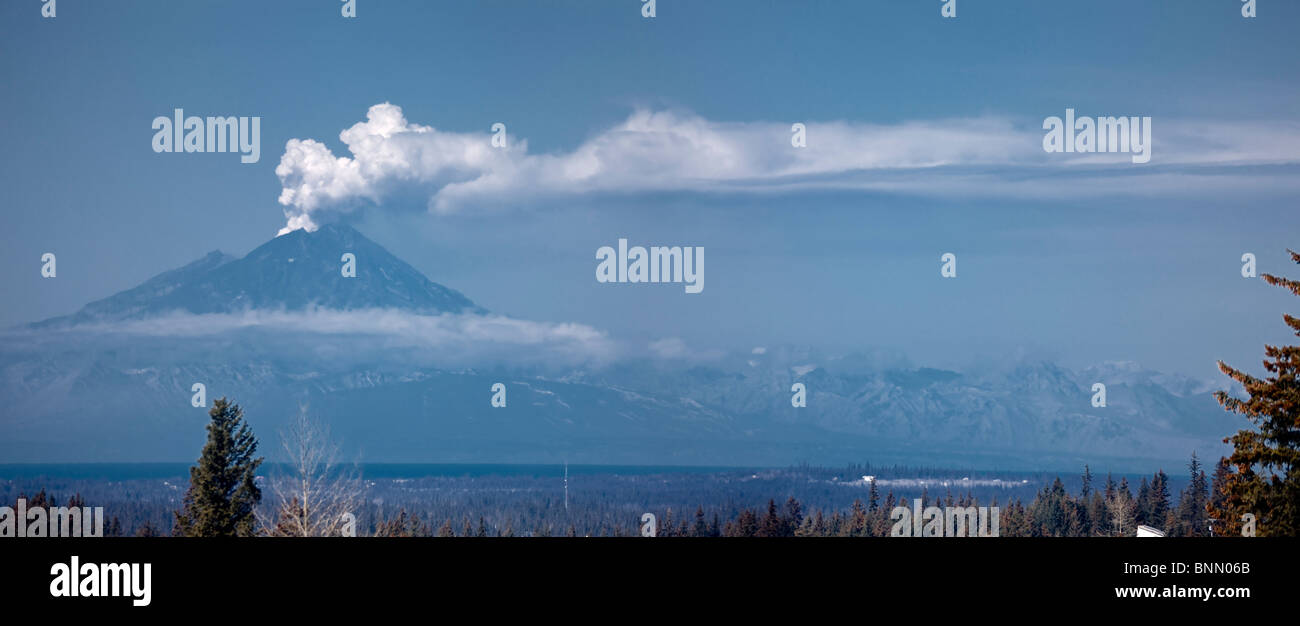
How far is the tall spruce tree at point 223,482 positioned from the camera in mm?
53719

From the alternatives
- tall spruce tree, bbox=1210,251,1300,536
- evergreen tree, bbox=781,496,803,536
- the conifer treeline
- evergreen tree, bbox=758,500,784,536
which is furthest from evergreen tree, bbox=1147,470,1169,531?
tall spruce tree, bbox=1210,251,1300,536

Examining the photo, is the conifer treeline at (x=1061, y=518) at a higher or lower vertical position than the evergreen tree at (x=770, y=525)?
lower

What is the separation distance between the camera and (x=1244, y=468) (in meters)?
38.6

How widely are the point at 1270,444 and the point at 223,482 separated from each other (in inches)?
1720

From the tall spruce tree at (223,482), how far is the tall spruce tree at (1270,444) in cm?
4075

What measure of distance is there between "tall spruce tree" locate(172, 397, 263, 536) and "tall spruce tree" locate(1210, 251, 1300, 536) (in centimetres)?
4075

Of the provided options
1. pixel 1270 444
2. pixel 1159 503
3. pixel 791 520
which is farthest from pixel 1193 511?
pixel 1270 444

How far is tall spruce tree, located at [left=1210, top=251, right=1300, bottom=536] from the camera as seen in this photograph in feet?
121

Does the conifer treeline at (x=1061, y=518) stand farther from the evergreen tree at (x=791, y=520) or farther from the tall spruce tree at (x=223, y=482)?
the tall spruce tree at (x=223, y=482)

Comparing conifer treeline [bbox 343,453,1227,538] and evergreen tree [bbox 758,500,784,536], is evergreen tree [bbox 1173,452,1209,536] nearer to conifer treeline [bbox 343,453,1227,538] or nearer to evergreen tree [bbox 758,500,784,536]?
conifer treeline [bbox 343,453,1227,538]

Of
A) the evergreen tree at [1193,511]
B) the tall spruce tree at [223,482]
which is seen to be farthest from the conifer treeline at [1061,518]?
the tall spruce tree at [223,482]

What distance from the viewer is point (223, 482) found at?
5503cm
